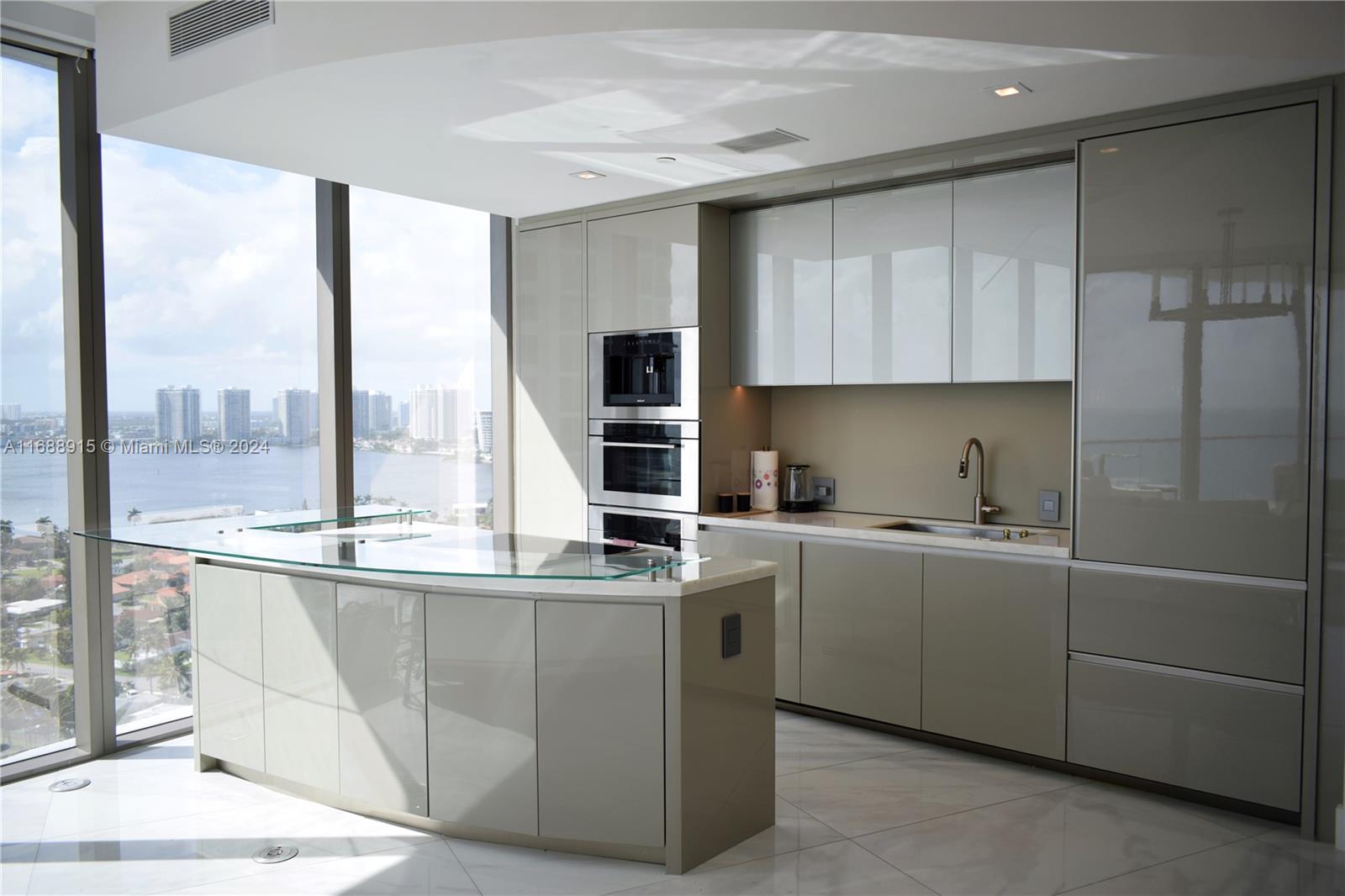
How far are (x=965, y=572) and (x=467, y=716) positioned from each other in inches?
80.1

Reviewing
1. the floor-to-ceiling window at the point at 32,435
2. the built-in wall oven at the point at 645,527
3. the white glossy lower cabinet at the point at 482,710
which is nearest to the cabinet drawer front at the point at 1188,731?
the built-in wall oven at the point at 645,527

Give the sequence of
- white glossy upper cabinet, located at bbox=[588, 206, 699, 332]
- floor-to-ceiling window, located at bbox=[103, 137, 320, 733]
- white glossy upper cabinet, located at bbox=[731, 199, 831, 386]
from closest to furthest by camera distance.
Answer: floor-to-ceiling window, located at bbox=[103, 137, 320, 733] < white glossy upper cabinet, located at bbox=[731, 199, 831, 386] < white glossy upper cabinet, located at bbox=[588, 206, 699, 332]

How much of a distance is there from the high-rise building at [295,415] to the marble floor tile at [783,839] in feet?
9.31

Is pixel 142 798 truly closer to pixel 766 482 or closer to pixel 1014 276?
pixel 766 482

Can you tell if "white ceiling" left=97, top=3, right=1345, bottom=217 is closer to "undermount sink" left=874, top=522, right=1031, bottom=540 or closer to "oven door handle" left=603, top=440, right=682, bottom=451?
"oven door handle" left=603, top=440, right=682, bottom=451

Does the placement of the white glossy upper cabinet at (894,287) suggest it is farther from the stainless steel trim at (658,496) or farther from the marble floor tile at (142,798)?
the marble floor tile at (142,798)

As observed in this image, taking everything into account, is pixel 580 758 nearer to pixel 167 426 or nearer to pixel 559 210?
pixel 167 426

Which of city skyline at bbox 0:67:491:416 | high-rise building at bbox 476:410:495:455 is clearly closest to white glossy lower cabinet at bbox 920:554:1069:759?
high-rise building at bbox 476:410:495:455

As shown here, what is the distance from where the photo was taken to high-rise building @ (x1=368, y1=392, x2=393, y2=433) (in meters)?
4.75

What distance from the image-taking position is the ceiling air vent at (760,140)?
3.48 metres

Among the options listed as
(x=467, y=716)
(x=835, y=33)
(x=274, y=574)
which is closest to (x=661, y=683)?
(x=467, y=716)

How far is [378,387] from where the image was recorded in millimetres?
4789

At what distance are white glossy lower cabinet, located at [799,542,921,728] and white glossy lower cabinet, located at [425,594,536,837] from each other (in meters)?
1.70

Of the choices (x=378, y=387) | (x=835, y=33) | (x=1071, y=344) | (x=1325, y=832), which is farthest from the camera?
(x=378, y=387)
